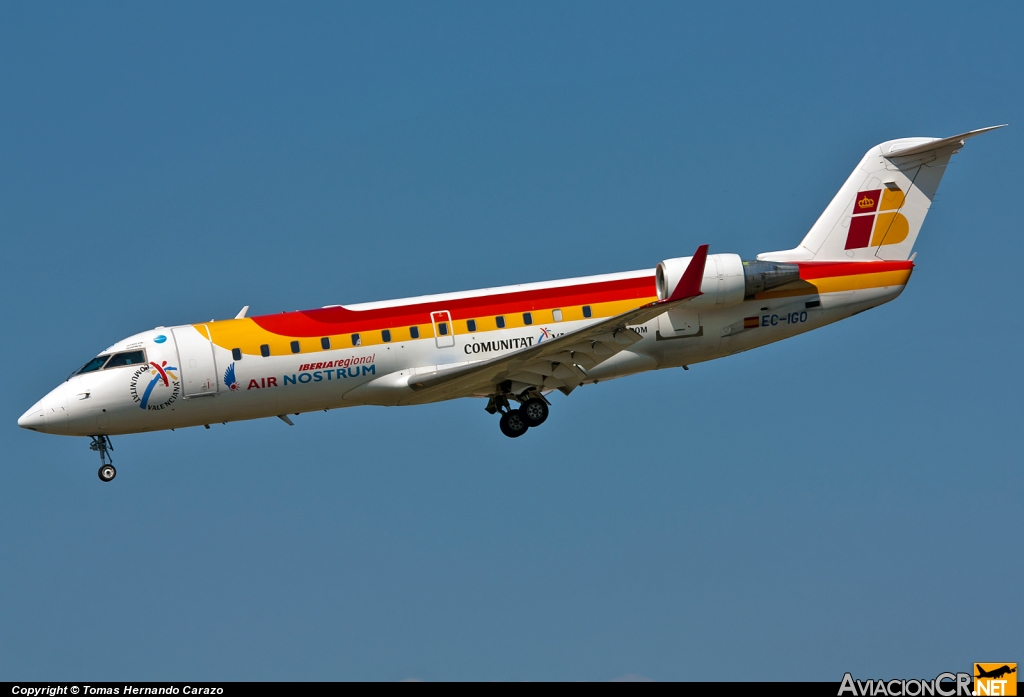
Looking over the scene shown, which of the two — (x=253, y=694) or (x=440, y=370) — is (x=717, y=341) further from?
(x=253, y=694)

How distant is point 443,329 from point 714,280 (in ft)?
21.5

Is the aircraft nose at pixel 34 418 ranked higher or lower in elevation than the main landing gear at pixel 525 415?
higher

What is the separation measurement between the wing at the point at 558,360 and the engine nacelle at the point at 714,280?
1.17 meters

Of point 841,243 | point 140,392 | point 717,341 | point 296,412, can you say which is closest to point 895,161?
point 841,243

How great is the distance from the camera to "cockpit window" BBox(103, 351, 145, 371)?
32.8 m

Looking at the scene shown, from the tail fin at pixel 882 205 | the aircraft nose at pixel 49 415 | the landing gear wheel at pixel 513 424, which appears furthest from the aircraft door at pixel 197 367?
the tail fin at pixel 882 205

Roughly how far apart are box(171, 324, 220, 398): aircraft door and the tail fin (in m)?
13.7

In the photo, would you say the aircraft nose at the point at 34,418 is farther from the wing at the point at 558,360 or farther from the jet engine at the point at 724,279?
the jet engine at the point at 724,279

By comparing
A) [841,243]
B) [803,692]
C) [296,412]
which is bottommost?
[803,692]

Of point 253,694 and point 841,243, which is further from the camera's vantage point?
point 841,243

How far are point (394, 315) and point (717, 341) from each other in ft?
25.9

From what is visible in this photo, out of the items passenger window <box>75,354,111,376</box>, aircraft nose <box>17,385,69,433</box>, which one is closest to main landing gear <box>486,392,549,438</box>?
passenger window <box>75,354,111,376</box>

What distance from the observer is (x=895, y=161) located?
36.3 m

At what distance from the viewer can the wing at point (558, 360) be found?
103ft
